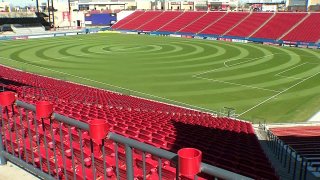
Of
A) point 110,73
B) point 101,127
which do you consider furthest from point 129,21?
point 101,127

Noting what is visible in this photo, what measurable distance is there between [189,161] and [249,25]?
7340 cm

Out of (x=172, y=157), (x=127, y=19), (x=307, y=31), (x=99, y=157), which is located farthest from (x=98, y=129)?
(x=127, y=19)

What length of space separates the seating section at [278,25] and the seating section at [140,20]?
37801 mm

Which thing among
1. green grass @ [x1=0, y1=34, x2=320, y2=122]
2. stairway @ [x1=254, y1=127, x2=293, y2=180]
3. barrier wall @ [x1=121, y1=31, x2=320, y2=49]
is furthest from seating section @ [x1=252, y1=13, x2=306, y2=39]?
stairway @ [x1=254, y1=127, x2=293, y2=180]

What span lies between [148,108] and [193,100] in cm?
678

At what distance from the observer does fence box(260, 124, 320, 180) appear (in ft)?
38.1

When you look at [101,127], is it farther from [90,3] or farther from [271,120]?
[90,3]

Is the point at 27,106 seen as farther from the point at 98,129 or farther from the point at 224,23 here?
the point at 224,23

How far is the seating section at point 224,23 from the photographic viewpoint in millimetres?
73938

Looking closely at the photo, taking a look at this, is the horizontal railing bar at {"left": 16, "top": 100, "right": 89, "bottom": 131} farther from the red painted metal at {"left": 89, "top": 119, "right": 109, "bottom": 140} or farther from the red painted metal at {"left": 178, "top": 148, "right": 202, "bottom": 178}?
the red painted metal at {"left": 178, "top": 148, "right": 202, "bottom": 178}

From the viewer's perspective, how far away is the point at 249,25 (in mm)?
72188

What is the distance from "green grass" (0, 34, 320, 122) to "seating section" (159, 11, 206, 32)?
23.4 m

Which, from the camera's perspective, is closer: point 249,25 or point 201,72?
point 201,72

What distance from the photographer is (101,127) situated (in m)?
4.35
